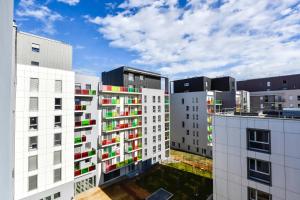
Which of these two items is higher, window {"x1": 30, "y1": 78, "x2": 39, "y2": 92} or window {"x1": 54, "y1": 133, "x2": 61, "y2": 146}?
window {"x1": 30, "y1": 78, "x2": 39, "y2": 92}

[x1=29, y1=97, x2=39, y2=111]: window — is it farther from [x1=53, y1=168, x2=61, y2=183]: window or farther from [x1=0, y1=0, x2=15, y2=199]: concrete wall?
[x1=0, y1=0, x2=15, y2=199]: concrete wall

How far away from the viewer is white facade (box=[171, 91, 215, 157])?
132ft

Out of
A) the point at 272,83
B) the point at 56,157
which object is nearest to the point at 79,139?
the point at 56,157

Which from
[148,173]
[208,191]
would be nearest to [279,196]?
[208,191]

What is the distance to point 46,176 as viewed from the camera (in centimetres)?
1969

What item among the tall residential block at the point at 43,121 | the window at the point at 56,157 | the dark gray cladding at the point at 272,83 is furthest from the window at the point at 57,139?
the dark gray cladding at the point at 272,83

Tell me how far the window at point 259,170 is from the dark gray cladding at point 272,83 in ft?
183

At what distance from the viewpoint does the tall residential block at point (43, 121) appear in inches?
715

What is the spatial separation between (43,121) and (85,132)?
608cm

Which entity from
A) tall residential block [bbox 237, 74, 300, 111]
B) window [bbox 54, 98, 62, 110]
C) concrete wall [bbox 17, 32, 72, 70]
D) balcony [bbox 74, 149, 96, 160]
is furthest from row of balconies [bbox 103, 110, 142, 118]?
tall residential block [bbox 237, 74, 300, 111]

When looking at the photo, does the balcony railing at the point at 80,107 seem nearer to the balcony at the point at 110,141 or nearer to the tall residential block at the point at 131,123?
the tall residential block at the point at 131,123

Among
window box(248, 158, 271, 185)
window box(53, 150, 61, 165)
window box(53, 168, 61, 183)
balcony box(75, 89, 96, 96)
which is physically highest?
balcony box(75, 89, 96, 96)

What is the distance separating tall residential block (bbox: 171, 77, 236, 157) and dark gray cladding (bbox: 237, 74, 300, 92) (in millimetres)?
18686

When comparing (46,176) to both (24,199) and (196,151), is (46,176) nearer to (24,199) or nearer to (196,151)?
(24,199)
